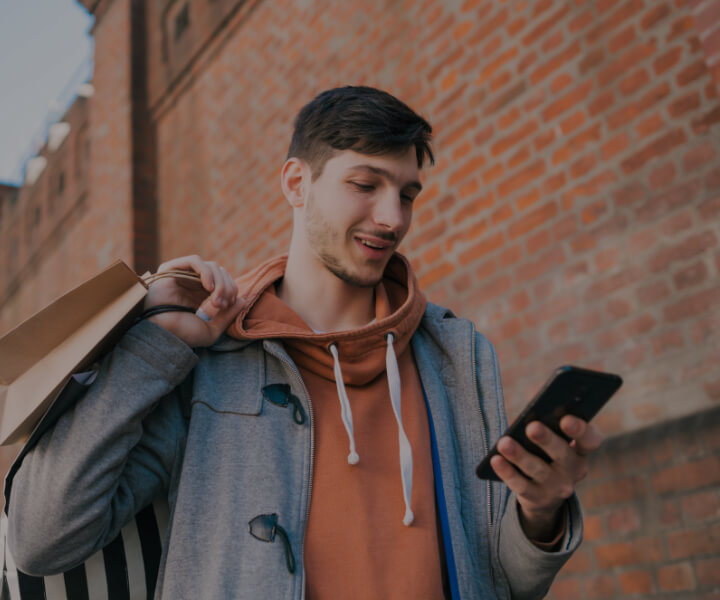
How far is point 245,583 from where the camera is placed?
149cm

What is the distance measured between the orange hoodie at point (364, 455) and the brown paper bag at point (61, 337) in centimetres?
31

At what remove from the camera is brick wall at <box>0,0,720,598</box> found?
8.96ft

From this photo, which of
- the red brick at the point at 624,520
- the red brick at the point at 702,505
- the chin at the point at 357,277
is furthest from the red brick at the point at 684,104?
the chin at the point at 357,277

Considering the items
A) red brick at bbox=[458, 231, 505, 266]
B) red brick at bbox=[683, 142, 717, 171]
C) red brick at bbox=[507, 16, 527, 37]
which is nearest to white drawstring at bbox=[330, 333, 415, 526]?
red brick at bbox=[683, 142, 717, 171]

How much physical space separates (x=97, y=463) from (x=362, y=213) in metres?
0.85

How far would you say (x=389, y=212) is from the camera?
6.02 ft

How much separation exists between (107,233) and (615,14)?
18.5 feet

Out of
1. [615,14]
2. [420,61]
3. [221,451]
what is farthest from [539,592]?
[420,61]

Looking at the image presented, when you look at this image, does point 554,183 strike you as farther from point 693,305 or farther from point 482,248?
point 693,305

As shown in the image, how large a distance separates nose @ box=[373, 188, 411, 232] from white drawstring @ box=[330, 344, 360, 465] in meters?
0.33

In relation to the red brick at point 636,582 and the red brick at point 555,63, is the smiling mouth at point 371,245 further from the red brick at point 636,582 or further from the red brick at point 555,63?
the red brick at point 555,63

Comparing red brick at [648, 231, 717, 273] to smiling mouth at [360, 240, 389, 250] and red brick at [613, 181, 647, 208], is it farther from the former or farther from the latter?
smiling mouth at [360, 240, 389, 250]

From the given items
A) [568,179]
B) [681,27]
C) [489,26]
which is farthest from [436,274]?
[681,27]

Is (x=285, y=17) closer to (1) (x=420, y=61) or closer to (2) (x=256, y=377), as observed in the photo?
(1) (x=420, y=61)
